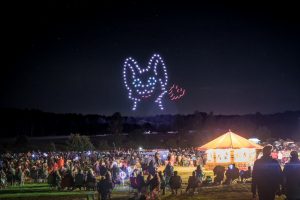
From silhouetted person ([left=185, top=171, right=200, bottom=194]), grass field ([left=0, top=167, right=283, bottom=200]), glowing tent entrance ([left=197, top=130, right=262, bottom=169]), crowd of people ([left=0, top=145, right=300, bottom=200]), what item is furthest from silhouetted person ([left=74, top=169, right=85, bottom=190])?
glowing tent entrance ([left=197, top=130, right=262, bottom=169])

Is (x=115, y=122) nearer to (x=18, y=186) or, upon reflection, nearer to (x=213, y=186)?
(x=18, y=186)

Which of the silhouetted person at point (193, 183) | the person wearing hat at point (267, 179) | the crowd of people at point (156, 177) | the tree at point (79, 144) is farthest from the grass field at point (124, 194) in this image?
the tree at point (79, 144)

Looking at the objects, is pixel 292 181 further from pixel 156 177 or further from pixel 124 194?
pixel 124 194

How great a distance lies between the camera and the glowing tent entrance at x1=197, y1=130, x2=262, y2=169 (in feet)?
90.5

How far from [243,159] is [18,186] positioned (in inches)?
503

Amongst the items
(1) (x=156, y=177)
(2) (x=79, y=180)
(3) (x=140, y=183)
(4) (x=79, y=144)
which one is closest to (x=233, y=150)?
(2) (x=79, y=180)

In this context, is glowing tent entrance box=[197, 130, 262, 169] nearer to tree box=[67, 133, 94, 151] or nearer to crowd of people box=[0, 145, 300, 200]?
crowd of people box=[0, 145, 300, 200]

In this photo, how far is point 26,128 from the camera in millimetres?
115312

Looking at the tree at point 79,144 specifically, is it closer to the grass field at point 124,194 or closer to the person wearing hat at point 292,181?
the grass field at point 124,194

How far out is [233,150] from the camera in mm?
28078

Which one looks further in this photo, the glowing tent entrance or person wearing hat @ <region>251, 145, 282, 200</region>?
the glowing tent entrance

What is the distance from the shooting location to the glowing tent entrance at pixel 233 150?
2759 cm

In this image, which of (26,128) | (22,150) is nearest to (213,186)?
(22,150)

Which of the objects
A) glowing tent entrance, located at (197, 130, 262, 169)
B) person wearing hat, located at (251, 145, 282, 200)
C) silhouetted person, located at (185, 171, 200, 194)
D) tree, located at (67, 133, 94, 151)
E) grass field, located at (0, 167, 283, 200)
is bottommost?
grass field, located at (0, 167, 283, 200)
